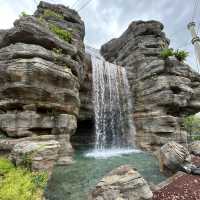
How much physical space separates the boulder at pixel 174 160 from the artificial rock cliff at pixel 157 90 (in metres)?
6.14

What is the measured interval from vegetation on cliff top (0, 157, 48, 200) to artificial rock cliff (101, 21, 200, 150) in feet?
41.0

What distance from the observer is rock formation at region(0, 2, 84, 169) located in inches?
433

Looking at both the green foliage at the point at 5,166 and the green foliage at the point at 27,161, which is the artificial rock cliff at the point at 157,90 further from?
the green foliage at the point at 5,166

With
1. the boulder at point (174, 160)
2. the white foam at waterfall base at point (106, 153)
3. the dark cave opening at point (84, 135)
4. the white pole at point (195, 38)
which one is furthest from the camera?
the white pole at point (195, 38)

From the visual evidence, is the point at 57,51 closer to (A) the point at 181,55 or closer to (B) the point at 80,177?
(B) the point at 80,177

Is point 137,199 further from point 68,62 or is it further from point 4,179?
point 68,62

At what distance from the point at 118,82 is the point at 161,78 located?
5.08 m

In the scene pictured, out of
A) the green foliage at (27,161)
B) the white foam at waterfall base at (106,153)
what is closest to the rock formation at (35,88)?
the green foliage at (27,161)

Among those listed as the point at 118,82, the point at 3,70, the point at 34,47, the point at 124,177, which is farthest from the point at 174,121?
the point at 3,70

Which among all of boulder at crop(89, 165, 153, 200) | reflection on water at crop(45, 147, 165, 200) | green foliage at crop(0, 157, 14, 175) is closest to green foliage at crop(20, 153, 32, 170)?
green foliage at crop(0, 157, 14, 175)

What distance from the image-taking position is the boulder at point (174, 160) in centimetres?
974

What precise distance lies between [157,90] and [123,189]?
1321 centimetres

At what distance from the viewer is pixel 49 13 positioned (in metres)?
17.4

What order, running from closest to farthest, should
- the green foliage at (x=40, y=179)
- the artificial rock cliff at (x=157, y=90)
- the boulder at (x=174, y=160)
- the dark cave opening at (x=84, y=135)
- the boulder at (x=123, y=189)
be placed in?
1. the boulder at (x=123, y=189)
2. the green foliage at (x=40, y=179)
3. the boulder at (x=174, y=160)
4. the artificial rock cliff at (x=157, y=90)
5. the dark cave opening at (x=84, y=135)
